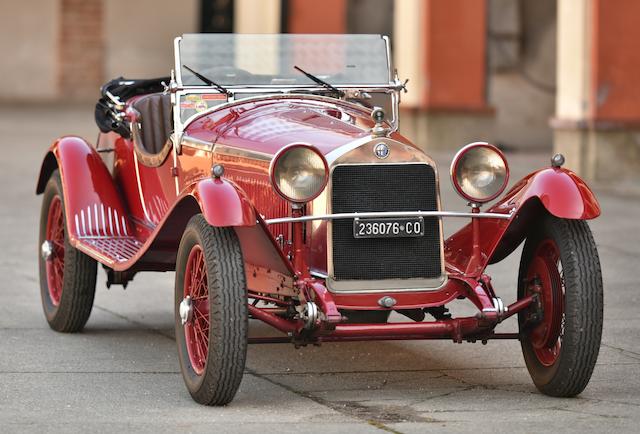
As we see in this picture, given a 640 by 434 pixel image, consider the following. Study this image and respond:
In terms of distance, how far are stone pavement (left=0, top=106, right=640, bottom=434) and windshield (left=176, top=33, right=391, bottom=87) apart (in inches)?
52.6

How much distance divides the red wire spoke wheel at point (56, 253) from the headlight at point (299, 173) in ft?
7.76

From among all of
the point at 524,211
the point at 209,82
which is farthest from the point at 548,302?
the point at 209,82

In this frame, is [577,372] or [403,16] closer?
[577,372]

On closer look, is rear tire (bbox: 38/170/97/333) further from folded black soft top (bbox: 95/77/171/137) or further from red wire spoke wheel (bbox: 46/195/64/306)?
folded black soft top (bbox: 95/77/171/137)

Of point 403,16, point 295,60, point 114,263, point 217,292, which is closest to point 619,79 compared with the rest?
point 403,16

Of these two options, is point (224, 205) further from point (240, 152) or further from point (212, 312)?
point (240, 152)

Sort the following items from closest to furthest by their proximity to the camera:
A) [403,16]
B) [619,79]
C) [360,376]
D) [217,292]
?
[217,292]
[360,376]
[619,79]
[403,16]

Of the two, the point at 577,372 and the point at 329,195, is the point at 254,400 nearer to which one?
the point at 329,195

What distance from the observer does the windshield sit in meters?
7.03

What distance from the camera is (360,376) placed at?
619 centimetres

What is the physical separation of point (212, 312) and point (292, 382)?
2.82ft

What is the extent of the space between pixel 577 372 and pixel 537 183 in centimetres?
77

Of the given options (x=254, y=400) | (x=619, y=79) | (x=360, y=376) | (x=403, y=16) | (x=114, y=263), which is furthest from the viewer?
(x=403, y=16)

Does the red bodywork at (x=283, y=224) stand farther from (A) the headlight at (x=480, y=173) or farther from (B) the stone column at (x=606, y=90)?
(B) the stone column at (x=606, y=90)
